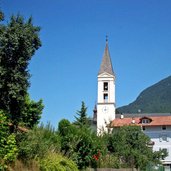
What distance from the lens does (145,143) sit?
145 feet

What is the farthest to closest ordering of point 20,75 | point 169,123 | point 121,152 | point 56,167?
point 169,123 → point 121,152 → point 56,167 → point 20,75

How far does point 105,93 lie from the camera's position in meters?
88.9

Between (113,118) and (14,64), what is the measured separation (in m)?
71.5

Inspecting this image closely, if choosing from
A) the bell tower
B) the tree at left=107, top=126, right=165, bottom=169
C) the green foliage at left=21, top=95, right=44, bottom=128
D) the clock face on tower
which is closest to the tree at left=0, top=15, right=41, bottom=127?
the green foliage at left=21, top=95, right=44, bottom=128

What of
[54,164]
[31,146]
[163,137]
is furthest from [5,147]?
[163,137]

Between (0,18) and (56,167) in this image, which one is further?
(56,167)

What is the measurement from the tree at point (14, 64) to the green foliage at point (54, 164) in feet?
6.78

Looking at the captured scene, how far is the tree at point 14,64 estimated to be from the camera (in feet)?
53.5

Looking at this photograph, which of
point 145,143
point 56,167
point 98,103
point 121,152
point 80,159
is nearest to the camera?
point 56,167

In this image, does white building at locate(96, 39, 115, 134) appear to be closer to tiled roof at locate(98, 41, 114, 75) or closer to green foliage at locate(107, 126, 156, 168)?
tiled roof at locate(98, 41, 114, 75)

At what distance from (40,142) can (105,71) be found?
7223cm

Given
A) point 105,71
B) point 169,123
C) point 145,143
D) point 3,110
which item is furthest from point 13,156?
point 105,71

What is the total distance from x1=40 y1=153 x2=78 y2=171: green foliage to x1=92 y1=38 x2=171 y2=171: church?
6105 centimetres

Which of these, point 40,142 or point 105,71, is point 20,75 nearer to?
point 40,142
